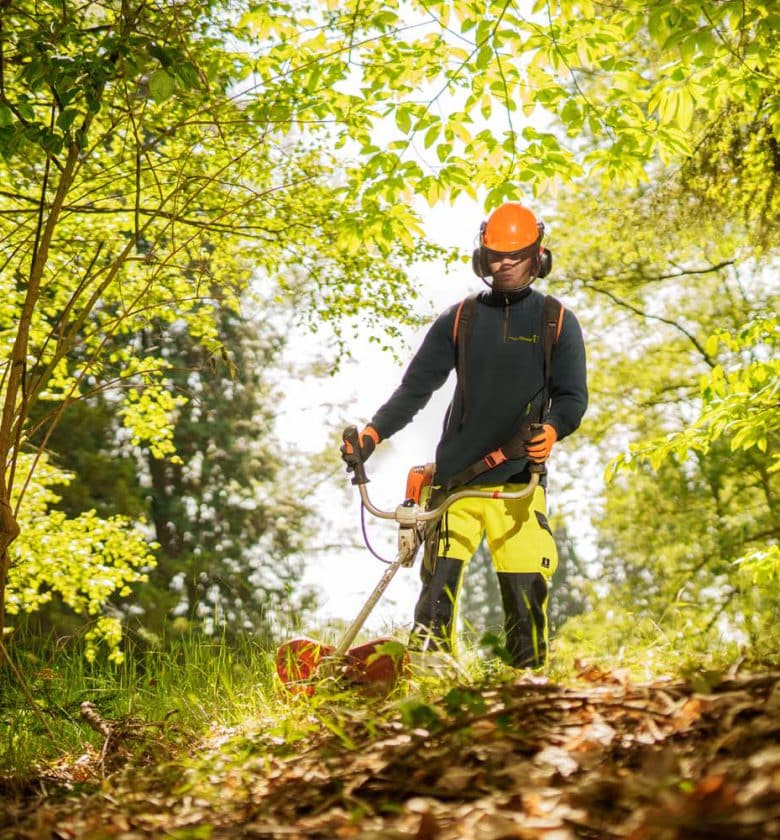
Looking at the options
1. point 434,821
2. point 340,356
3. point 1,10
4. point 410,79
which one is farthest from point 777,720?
point 340,356

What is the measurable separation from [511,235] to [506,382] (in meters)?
0.70

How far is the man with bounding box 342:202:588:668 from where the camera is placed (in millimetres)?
3920

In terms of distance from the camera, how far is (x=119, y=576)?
28.4ft

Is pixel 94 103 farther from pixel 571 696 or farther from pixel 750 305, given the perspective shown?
pixel 750 305

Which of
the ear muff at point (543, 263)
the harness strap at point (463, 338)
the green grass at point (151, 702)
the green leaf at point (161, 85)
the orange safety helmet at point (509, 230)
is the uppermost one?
the green leaf at point (161, 85)

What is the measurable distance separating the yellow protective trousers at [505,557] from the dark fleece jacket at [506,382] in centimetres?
16

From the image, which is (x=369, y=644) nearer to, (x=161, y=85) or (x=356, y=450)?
(x=356, y=450)

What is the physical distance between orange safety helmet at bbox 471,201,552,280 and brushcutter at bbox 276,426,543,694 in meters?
1.08

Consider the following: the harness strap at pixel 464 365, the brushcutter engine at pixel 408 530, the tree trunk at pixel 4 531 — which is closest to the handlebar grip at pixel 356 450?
the brushcutter engine at pixel 408 530

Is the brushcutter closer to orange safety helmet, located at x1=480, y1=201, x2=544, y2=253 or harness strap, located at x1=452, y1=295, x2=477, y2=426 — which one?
harness strap, located at x1=452, y1=295, x2=477, y2=426

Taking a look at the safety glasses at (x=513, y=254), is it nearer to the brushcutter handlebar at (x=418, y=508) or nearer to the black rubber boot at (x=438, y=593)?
the brushcutter handlebar at (x=418, y=508)

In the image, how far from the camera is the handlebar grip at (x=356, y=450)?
3.89 meters

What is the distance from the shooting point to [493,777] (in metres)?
1.72

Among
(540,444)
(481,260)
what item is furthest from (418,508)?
(481,260)
